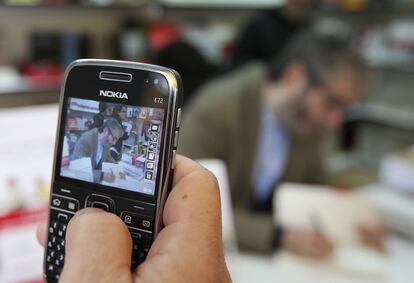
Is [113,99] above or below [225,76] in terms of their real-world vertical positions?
above

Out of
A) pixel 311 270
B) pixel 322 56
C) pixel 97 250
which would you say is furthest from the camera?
pixel 322 56

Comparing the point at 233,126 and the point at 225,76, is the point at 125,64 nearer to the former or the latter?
the point at 233,126

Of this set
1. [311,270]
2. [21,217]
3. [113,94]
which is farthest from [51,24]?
[113,94]

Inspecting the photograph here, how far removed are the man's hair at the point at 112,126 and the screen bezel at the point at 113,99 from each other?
2 centimetres

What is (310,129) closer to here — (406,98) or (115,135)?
(115,135)

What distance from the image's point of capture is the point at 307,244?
97cm

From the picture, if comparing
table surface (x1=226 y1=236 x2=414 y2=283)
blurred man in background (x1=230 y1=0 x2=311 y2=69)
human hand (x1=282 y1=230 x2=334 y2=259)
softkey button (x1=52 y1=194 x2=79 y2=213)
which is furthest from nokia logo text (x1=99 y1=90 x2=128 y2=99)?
blurred man in background (x1=230 y1=0 x2=311 y2=69)

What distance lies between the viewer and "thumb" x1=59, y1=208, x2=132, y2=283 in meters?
0.34

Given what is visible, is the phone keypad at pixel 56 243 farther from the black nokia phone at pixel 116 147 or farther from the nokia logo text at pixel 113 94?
the nokia logo text at pixel 113 94

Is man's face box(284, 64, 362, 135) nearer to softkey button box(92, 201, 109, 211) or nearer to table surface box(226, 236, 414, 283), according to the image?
table surface box(226, 236, 414, 283)

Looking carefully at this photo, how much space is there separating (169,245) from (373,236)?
80 centimetres

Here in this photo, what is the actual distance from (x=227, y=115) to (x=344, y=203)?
0.38 meters

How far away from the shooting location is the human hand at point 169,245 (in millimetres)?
342

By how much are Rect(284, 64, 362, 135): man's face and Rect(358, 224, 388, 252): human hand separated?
35 centimetres
